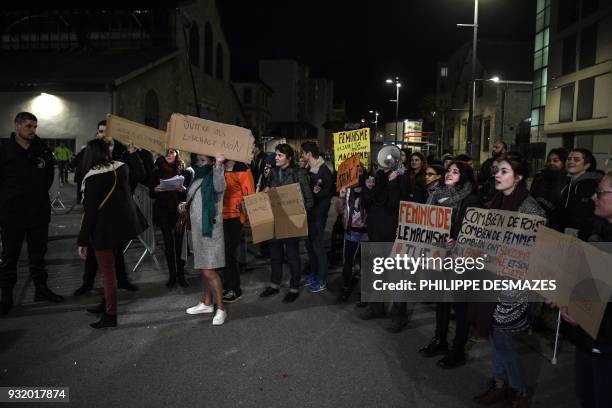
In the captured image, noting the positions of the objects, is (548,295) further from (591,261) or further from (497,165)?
(497,165)

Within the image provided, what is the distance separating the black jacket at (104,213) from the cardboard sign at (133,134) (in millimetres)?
1339

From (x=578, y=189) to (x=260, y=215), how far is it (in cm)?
376

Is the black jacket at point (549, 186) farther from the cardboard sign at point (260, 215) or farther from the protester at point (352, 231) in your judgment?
the cardboard sign at point (260, 215)

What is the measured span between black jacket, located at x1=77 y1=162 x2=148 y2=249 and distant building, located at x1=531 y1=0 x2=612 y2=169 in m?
23.6

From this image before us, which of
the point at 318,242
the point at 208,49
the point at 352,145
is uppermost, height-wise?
the point at 208,49

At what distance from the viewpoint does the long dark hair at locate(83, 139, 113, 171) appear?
17.8ft

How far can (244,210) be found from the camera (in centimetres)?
645

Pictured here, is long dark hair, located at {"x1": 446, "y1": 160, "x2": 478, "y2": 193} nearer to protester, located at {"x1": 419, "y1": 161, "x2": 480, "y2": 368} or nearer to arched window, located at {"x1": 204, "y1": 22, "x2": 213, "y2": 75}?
protester, located at {"x1": 419, "y1": 161, "x2": 480, "y2": 368}

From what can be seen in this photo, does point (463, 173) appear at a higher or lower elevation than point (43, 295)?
higher

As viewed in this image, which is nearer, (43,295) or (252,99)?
(43,295)

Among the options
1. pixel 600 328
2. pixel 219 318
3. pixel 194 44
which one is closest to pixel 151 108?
pixel 194 44

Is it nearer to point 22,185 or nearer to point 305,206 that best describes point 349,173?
point 305,206

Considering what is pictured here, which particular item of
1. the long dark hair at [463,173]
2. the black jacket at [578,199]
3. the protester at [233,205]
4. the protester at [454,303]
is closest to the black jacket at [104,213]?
the protester at [233,205]

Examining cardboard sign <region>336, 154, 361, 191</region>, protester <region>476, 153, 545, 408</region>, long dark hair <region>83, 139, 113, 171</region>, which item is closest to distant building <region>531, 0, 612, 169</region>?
cardboard sign <region>336, 154, 361, 191</region>
